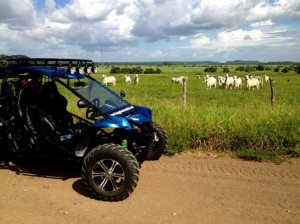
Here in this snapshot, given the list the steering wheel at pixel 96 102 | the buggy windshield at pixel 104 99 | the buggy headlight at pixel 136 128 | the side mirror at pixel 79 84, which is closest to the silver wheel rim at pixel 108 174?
Answer: the buggy headlight at pixel 136 128

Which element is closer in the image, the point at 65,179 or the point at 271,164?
the point at 65,179

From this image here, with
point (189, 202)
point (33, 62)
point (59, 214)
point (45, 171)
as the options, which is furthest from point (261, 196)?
point (33, 62)

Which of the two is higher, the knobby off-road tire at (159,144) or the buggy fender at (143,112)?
the buggy fender at (143,112)

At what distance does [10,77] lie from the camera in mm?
7043

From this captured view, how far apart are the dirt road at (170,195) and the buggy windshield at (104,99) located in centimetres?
128

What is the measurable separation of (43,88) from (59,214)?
9.03 feet

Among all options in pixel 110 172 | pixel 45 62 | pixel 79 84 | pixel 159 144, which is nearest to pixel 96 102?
pixel 79 84

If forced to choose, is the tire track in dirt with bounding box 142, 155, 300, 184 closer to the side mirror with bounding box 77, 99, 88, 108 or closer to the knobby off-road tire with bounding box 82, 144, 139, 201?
the knobby off-road tire with bounding box 82, 144, 139, 201

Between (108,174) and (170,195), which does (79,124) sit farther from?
(170,195)

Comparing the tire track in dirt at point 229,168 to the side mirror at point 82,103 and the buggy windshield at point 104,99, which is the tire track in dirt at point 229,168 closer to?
the buggy windshield at point 104,99

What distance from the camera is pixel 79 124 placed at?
711cm

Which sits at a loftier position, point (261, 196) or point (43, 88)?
point (43, 88)

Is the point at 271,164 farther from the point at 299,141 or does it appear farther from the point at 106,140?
the point at 106,140

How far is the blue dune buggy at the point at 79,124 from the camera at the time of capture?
18.6 feet
